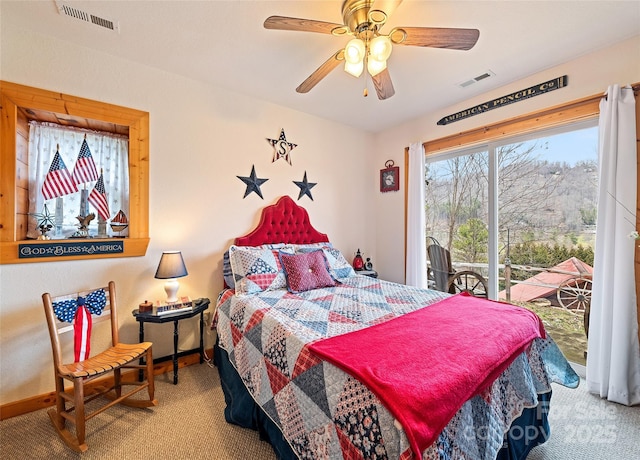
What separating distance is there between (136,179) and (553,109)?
147 inches

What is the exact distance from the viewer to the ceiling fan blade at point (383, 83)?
184cm

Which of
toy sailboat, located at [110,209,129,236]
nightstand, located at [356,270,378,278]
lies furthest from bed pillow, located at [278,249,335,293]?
toy sailboat, located at [110,209,129,236]

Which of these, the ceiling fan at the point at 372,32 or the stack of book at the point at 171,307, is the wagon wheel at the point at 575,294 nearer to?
the ceiling fan at the point at 372,32

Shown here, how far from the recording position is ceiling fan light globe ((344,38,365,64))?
1520 millimetres

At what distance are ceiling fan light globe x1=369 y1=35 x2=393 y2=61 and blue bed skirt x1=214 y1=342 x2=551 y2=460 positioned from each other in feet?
6.86

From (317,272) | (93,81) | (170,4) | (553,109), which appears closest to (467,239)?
(553,109)

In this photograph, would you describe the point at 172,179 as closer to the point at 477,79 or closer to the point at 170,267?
the point at 170,267

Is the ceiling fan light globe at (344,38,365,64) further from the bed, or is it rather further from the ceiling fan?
the bed

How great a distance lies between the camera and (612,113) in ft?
6.71

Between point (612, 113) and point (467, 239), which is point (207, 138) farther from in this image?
point (612, 113)

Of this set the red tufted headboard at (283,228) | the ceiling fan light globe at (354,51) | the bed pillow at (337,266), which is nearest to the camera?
the ceiling fan light globe at (354,51)

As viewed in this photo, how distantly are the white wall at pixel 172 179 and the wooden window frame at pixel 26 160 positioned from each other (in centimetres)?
6

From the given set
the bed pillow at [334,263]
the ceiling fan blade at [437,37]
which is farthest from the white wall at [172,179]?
the ceiling fan blade at [437,37]

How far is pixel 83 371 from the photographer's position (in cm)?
165
